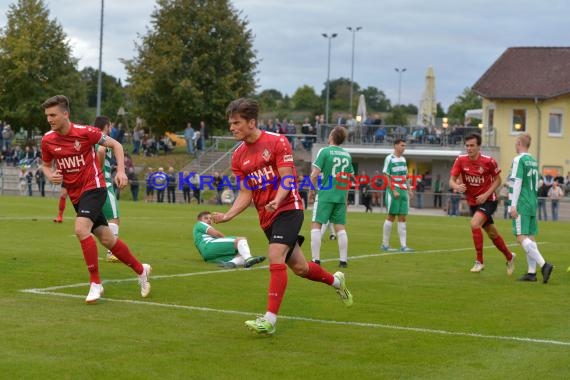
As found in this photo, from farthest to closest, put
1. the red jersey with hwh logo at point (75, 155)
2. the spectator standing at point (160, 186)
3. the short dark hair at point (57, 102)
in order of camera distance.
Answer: the spectator standing at point (160, 186) < the red jersey with hwh logo at point (75, 155) < the short dark hair at point (57, 102)

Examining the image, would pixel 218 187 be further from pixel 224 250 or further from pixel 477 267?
pixel 477 267

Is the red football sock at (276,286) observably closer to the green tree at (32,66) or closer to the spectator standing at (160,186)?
the spectator standing at (160,186)

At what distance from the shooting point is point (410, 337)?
9102 mm

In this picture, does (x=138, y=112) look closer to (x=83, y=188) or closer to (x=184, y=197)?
(x=184, y=197)

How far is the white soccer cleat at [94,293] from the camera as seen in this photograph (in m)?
10.6

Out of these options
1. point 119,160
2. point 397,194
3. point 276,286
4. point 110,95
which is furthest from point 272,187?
point 110,95

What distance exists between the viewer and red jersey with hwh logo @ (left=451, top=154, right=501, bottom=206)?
49.5ft

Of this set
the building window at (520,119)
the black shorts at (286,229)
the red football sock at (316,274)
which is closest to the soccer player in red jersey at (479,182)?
the red football sock at (316,274)

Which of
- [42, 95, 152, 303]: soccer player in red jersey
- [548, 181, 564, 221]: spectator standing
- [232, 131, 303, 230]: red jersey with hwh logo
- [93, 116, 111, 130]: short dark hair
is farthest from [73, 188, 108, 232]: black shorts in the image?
[548, 181, 564, 221]: spectator standing

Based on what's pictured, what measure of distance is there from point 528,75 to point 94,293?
183 ft

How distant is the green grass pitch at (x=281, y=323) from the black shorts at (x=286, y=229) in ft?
2.76

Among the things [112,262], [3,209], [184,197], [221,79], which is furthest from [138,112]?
[112,262]

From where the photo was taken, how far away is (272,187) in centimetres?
941

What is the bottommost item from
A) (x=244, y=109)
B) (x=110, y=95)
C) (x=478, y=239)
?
(x=478, y=239)
